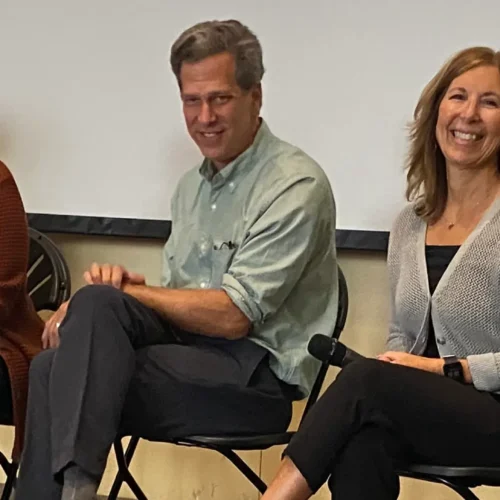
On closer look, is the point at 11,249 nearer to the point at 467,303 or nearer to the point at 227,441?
the point at 227,441

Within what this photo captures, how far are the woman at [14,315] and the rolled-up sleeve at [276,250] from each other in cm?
47

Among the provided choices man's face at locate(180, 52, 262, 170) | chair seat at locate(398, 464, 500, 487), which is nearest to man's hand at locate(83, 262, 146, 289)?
man's face at locate(180, 52, 262, 170)

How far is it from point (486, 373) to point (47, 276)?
1125 millimetres

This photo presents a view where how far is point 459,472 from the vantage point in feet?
4.42

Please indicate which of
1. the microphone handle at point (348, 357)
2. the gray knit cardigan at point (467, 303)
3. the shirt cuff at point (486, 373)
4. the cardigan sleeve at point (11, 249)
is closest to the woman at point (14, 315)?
the cardigan sleeve at point (11, 249)

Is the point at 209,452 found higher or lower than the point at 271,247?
lower

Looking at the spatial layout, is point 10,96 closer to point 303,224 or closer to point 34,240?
point 34,240

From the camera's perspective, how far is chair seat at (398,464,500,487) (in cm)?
135

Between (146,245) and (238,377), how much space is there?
783 mm

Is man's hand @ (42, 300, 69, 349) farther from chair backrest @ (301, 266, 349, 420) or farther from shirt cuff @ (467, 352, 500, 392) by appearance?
shirt cuff @ (467, 352, 500, 392)

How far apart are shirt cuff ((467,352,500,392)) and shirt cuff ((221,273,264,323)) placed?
389 mm

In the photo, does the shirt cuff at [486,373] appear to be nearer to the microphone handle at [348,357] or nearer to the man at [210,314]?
the microphone handle at [348,357]

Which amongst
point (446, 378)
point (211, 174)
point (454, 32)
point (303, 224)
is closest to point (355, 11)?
point (454, 32)

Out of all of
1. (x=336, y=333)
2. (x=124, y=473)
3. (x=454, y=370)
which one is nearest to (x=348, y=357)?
(x=454, y=370)
